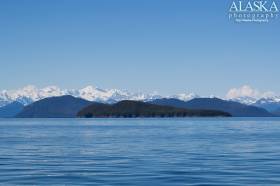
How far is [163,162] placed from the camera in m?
51.1

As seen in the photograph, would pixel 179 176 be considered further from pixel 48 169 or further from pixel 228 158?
pixel 228 158

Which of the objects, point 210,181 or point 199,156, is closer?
point 210,181

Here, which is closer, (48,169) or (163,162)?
(48,169)

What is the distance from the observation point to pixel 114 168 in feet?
153

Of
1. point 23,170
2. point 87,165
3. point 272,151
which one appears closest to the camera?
point 23,170

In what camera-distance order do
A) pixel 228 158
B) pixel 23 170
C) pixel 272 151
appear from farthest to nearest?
pixel 272 151 → pixel 228 158 → pixel 23 170

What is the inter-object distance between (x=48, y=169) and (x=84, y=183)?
29.8ft

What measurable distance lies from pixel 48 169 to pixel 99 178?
7.41m

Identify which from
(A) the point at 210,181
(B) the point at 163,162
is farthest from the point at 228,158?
(A) the point at 210,181

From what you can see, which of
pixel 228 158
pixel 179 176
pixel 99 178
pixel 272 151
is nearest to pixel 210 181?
pixel 179 176

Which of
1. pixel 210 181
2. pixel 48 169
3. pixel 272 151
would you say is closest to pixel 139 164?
pixel 48 169

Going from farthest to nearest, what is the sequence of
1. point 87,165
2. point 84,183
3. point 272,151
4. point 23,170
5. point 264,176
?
1. point 272,151
2. point 87,165
3. point 23,170
4. point 264,176
5. point 84,183

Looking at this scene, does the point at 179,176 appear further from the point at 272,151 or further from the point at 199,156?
A: the point at 272,151

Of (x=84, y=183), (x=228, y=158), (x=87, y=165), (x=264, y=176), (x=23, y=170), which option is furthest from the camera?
(x=228, y=158)
